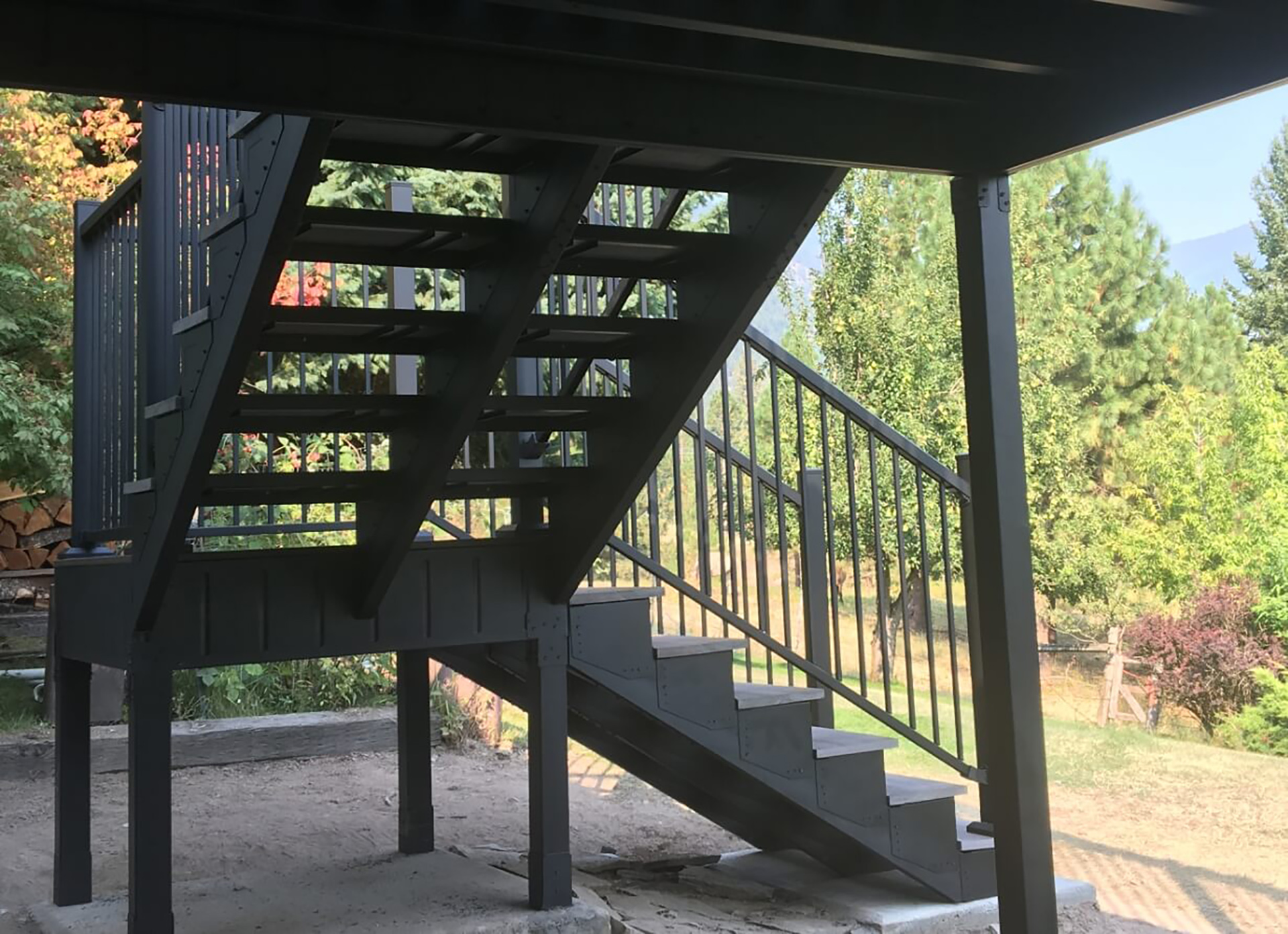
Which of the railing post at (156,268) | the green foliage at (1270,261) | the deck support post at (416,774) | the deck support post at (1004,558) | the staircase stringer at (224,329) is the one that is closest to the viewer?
the staircase stringer at (224,329)

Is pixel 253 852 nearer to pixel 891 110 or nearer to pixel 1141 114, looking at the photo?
pixel 891 110

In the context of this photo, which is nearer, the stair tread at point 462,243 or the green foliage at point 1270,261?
the stair tread at point 462,243

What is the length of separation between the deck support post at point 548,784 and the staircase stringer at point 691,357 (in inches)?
11.1

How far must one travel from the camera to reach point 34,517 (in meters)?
11.0

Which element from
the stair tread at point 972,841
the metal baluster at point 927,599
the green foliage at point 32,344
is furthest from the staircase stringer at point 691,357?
the green foliage at point 32,344

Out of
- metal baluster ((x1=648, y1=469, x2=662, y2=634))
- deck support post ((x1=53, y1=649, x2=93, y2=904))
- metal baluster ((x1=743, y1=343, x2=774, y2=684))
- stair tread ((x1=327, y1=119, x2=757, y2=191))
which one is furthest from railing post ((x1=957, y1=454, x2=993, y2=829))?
deck support post ((x1=53, y1=649, x2=93, y2=904))

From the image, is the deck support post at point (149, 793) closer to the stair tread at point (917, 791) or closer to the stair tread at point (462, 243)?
the stair tread at point (462, 243)

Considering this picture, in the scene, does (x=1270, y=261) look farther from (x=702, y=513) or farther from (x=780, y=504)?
(x=702, y=513)

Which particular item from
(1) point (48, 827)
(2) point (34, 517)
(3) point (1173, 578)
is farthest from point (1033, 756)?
(3) point (1173, 578)

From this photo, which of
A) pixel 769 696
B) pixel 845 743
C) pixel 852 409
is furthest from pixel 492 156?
pixel 845 743

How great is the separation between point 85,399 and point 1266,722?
45.5ft

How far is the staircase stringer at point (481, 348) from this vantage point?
10.3ft

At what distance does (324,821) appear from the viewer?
256 inches

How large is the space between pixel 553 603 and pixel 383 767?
13.3ft
